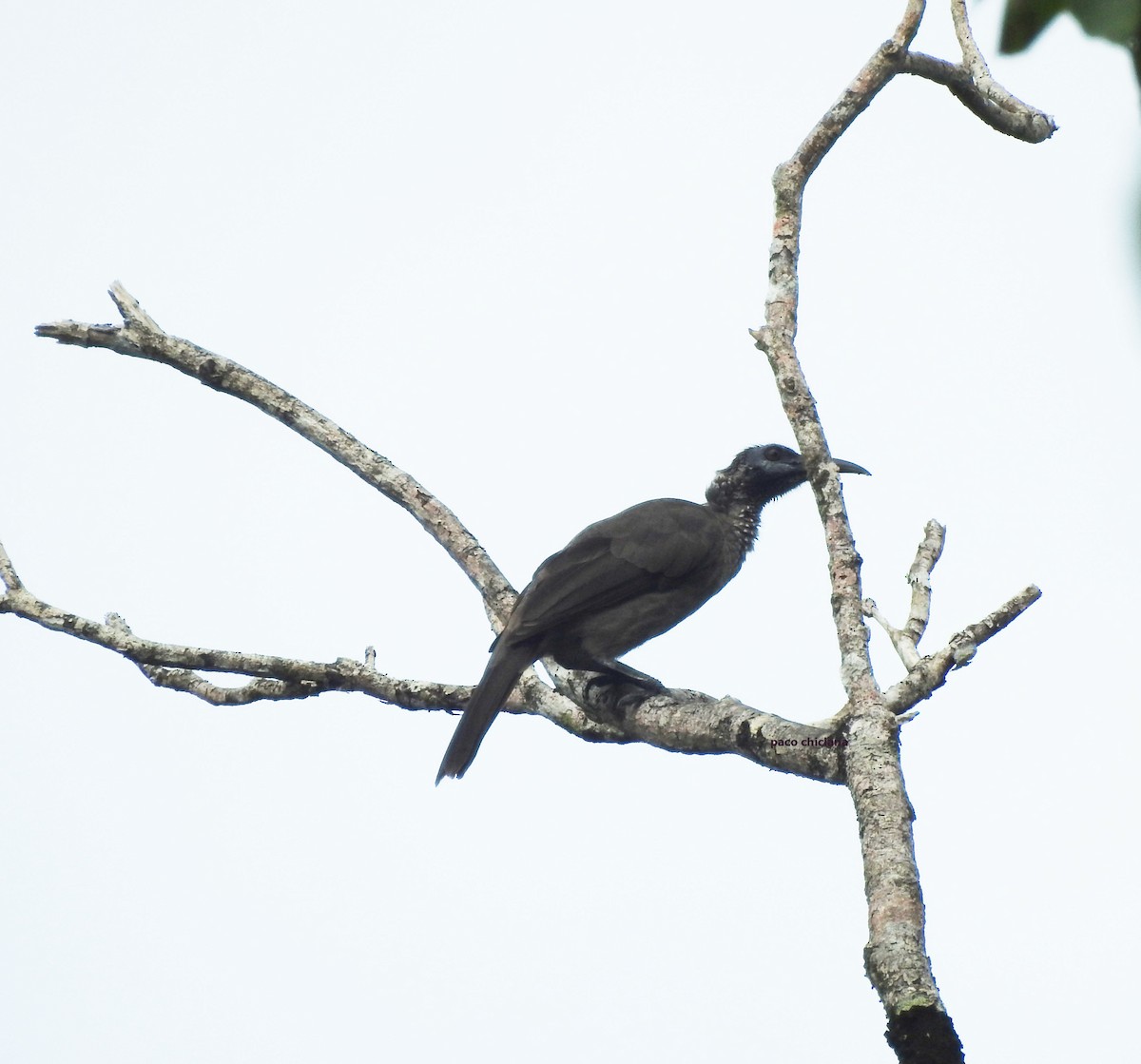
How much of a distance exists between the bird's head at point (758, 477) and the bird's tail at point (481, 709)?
7.20 ft

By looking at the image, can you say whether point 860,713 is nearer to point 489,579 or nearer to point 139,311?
point 489,579

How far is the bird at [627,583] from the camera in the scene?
488 cm

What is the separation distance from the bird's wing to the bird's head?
1.43 ft

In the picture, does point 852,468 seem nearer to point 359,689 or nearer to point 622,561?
point 622,561

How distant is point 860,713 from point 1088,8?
2.35m

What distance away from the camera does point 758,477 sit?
265 inches

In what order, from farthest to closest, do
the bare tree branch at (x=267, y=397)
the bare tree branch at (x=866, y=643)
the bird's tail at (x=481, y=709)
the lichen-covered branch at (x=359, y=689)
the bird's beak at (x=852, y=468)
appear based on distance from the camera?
the bird's beak at (x=852, y=468), the bare tree branch at (x=267, y=397), the bird's tail at (x=481, y=709), the lichen-covered branch at (x=359, y=689), the bare tree branch at (x=866, y=643)

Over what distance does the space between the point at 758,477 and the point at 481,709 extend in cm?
252

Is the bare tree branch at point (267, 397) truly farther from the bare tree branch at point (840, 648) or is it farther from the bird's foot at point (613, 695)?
the bird's foot at point (613, 695)

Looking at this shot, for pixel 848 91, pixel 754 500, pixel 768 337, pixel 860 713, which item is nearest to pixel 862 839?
pixel 860 713

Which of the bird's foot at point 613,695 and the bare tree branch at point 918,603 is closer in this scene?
the bare tree branch at point 918,603

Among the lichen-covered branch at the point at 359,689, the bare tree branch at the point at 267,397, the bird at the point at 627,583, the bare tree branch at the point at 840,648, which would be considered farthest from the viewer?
the bare tree branch at the point at 267,397

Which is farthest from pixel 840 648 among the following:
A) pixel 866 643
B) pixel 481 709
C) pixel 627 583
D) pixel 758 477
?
pixel 758 477

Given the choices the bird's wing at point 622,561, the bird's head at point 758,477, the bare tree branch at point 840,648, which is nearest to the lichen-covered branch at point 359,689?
the bare tree branch at point 840,648
